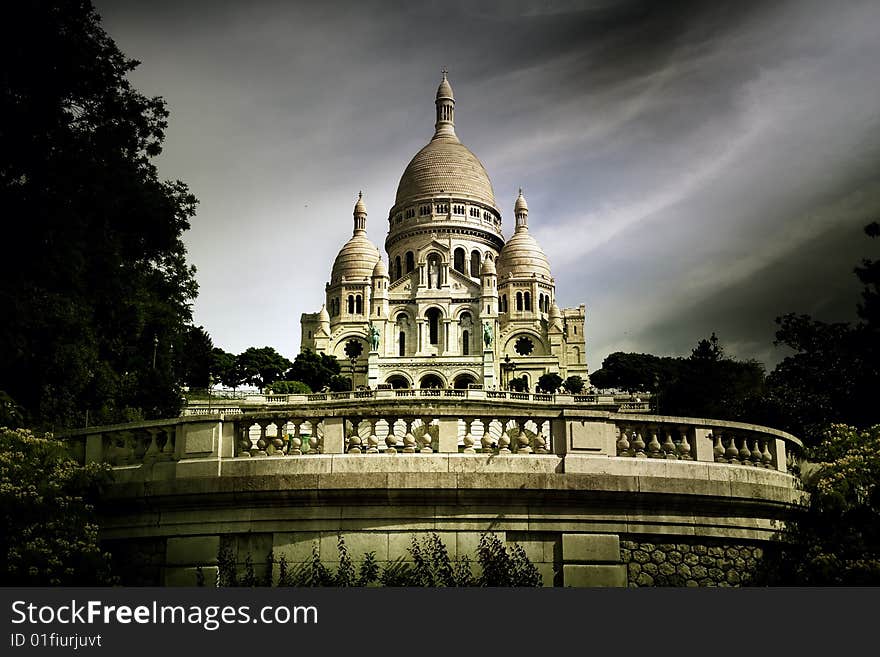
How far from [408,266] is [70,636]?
130 m

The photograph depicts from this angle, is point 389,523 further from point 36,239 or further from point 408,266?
point 408,266

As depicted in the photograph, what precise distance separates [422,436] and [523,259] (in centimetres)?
12448

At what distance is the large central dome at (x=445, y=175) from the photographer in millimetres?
141750

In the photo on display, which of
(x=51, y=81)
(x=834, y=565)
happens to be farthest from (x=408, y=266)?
(x=834, y=565)

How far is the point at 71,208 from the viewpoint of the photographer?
18641mm

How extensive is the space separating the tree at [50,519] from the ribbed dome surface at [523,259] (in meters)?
122

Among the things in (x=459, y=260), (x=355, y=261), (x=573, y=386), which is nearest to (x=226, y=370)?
(x=573, y=386)

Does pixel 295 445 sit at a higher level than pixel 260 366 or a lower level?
lower

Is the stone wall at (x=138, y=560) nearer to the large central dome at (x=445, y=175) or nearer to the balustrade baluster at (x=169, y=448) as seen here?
the balustrade baluster at (x=169, y=448)

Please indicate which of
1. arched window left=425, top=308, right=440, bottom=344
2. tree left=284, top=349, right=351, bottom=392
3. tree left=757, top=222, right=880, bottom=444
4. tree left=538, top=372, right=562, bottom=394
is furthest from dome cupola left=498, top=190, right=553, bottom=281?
tree left=757, top=222, right=880, bottom=444

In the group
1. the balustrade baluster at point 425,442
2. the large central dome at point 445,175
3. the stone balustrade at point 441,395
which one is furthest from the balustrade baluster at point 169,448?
the large central dome at point 445,175

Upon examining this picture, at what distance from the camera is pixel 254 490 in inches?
442

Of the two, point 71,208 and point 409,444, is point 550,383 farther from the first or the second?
point 409,444

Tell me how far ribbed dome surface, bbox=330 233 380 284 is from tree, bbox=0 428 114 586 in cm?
12069
